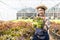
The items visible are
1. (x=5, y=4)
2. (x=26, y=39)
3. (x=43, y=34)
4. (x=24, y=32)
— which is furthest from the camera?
(x=5, y=4)

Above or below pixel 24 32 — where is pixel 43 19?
above

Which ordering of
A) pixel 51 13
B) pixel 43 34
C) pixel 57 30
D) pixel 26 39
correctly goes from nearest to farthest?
pixel 43 34 → pixel 26 39 → pixel 57 30 → pixel 51 13

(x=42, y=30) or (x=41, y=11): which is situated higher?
(x=41, y=11)

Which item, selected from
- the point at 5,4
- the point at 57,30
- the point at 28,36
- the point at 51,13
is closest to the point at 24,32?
the point at 28,36

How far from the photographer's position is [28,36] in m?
7.75

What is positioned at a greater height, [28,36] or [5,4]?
[5,4]

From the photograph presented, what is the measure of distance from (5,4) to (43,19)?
348 inches

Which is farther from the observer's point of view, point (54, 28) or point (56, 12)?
point (56, 12)

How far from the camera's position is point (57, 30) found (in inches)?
419

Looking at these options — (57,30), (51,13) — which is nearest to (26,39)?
(57,30)

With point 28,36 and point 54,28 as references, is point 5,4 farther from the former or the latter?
point 28,36

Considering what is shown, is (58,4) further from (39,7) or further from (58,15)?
(39,7)

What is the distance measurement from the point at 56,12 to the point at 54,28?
3999mm

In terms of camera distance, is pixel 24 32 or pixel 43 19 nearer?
pixel 43 19
